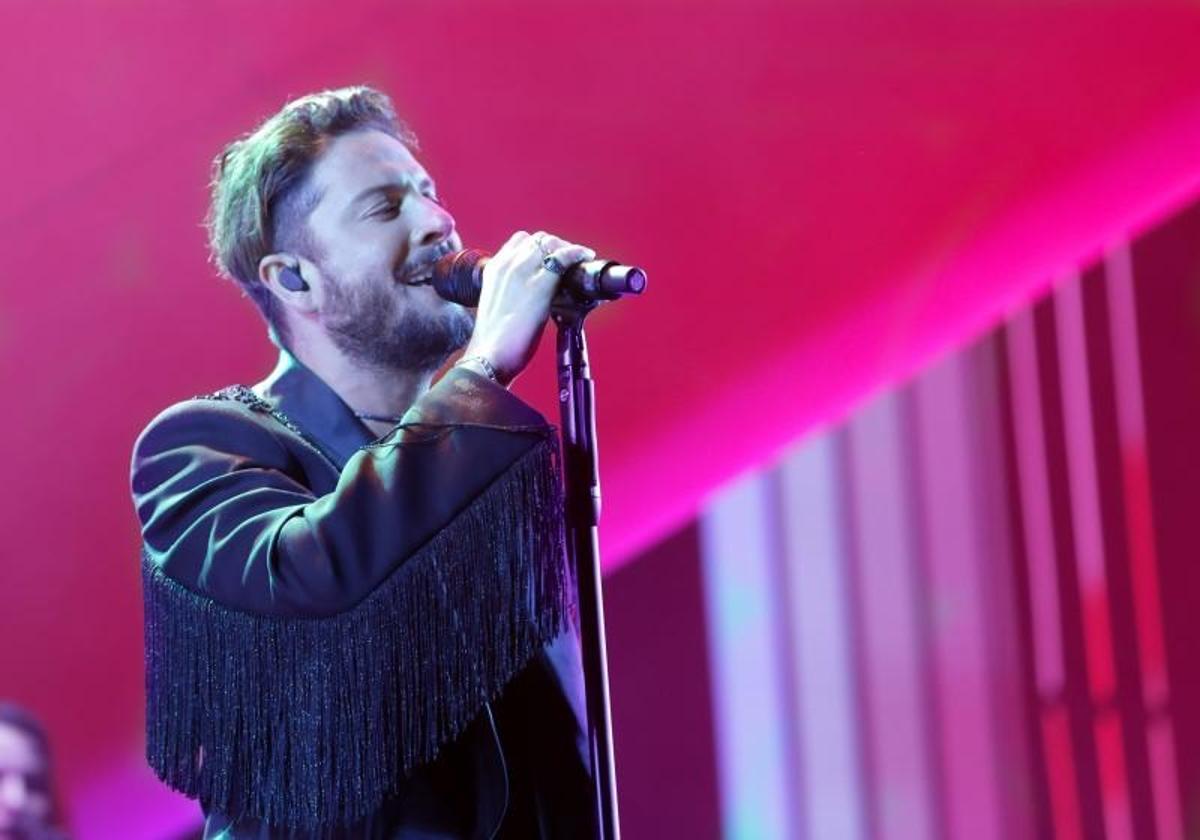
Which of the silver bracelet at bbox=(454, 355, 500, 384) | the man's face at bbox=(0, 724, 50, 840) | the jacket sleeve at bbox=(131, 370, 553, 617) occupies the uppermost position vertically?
the silver bracelet at bbox=(454, 355, 500, 384)

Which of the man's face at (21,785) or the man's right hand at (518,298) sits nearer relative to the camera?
the man's right hand at (518,298)

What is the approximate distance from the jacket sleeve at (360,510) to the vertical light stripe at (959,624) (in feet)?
3.90

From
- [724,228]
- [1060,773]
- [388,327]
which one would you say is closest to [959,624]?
[1060,773]

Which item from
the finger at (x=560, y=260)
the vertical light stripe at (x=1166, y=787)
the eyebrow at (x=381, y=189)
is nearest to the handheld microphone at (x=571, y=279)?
the finger at (x=560, y=260)

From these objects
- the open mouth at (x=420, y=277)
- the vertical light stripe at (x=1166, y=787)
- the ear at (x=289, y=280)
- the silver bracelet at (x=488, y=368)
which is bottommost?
the vertical light stripe at (x=1166, y=787)

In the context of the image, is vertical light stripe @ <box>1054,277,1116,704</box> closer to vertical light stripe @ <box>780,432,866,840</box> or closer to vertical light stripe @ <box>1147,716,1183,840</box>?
vertical light stripe @ <box>1147,716,1183,840</box>

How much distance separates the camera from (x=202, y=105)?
2072 millimetres

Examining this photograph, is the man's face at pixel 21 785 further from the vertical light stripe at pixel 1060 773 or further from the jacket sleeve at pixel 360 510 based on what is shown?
the vertical light stripe at pixel 1060 773

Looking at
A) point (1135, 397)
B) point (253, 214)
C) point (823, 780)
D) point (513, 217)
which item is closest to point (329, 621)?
point (253, 214)

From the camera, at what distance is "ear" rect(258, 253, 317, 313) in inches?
55.4

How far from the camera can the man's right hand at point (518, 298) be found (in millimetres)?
1109

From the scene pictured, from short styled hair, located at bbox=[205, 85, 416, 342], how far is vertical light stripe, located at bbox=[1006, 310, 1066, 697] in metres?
1.13

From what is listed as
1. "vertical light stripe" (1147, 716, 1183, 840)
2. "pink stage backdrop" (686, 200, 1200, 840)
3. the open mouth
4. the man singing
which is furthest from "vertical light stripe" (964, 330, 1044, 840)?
the open mouth

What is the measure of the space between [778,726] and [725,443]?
428 mm
